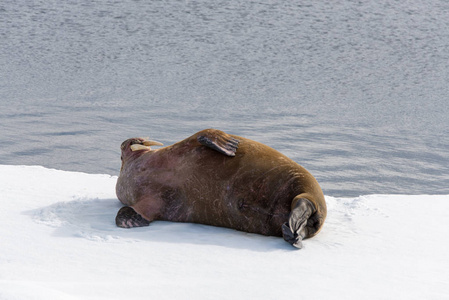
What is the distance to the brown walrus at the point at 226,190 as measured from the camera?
4.20 m

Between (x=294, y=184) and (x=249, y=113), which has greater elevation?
(x=294, y=184)

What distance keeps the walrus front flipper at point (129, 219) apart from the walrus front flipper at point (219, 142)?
75 cm

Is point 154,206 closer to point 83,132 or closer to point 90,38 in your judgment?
point 83,132

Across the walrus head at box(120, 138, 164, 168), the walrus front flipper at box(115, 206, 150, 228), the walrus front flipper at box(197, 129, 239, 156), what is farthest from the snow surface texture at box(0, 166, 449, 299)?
the walrus front flipper at box(197, 129, 239, 156)

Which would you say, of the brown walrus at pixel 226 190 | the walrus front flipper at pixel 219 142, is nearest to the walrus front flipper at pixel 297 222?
the brown walrus at pixel 226 190

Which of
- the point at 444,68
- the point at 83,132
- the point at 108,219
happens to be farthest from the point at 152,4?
the point at 108,219

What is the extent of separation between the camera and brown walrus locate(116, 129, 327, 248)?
420 cm

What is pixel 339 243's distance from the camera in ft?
14.0

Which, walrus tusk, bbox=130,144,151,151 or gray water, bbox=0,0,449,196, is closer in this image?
walrus tusk, bbox=130,144,151,151

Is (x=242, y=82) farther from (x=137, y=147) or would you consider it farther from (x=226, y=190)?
(x=226, y=190)

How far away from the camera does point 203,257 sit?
375 centimetres

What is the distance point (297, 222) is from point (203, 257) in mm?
694

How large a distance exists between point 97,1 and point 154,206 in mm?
32612

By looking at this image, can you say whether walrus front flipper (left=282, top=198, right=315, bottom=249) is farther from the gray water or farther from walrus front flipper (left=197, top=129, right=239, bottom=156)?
the gray water
